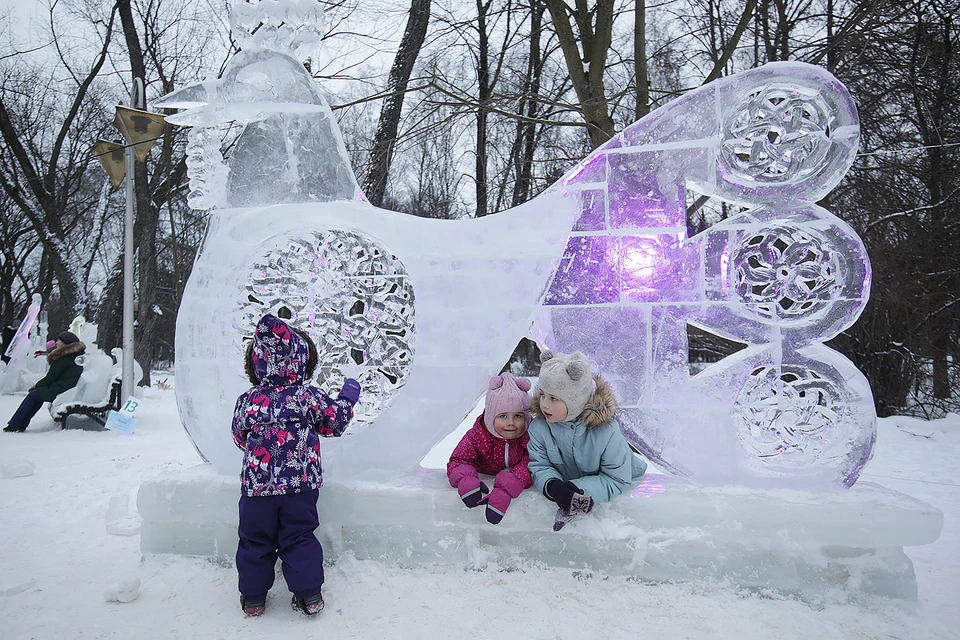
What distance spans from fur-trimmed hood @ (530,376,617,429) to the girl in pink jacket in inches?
6.0

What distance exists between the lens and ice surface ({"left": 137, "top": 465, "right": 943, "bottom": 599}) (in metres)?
2.67

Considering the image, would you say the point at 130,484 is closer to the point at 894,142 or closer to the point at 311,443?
the point at 311,443

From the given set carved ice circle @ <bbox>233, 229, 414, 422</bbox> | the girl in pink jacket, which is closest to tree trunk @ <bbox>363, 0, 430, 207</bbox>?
carved ice circle @ <bbox>233, 229, 414, 422</bbox>

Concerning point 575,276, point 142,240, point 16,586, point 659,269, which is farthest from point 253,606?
point 142,240

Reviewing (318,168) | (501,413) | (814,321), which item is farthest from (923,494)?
(318,168)

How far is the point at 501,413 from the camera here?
2969 mm

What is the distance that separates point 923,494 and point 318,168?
4.94 metres

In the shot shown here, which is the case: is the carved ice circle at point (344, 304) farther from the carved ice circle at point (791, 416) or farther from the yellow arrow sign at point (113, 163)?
the yellow arrow sign at point (113, 163)

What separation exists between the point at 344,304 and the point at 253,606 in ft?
4.85

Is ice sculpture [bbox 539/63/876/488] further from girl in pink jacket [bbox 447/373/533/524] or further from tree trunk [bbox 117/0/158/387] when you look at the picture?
tree trunk [bbox 117/0/158/387]

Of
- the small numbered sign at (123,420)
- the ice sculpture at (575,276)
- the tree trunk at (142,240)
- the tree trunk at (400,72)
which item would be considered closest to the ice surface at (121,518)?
the ice sculpture at (575,276)

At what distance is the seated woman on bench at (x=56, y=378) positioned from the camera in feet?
22.8

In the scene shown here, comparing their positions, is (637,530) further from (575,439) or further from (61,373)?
(61,373)

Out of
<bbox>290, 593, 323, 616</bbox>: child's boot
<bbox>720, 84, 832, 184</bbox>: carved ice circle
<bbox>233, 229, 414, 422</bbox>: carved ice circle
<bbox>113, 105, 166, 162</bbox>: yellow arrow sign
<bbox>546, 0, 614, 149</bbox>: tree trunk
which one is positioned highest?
<bbox>546, 0, 614, 149</bbox>: tree trunk
